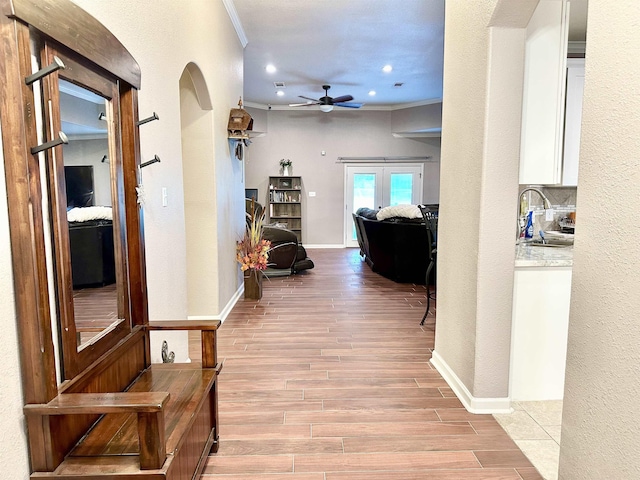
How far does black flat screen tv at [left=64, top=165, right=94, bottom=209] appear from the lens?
1.35 metres

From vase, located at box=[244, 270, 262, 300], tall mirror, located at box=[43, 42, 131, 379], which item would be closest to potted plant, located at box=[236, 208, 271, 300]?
vase, located at box=[244, 270, 262, 300]

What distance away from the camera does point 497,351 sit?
236cm

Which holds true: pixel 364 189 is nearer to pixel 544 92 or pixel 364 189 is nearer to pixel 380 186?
pixel 380 186

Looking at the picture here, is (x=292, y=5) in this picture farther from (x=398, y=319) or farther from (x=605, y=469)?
(x=605, y=469)

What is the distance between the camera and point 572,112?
3354mm

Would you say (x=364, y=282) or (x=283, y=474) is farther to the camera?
(x=364, y=282)

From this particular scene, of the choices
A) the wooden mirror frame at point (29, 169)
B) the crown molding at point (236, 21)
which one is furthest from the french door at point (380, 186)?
the wooden mirror frame at point (29, 169)

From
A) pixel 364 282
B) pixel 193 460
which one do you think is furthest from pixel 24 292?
pixel 364 282

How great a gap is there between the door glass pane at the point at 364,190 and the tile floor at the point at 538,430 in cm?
729

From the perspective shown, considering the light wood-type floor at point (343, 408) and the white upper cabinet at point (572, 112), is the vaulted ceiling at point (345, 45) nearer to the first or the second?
the white upper cabinet at point (572, 112)

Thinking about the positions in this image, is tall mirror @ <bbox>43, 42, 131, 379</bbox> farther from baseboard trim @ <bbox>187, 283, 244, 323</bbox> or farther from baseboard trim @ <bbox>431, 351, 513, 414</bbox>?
baseboard trim @ <bbox>187, 283, 244, 323</bbox>

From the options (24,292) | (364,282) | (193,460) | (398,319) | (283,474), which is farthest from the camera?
(364,282)

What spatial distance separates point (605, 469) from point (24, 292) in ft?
5.69

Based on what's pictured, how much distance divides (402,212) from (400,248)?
1.63ft
